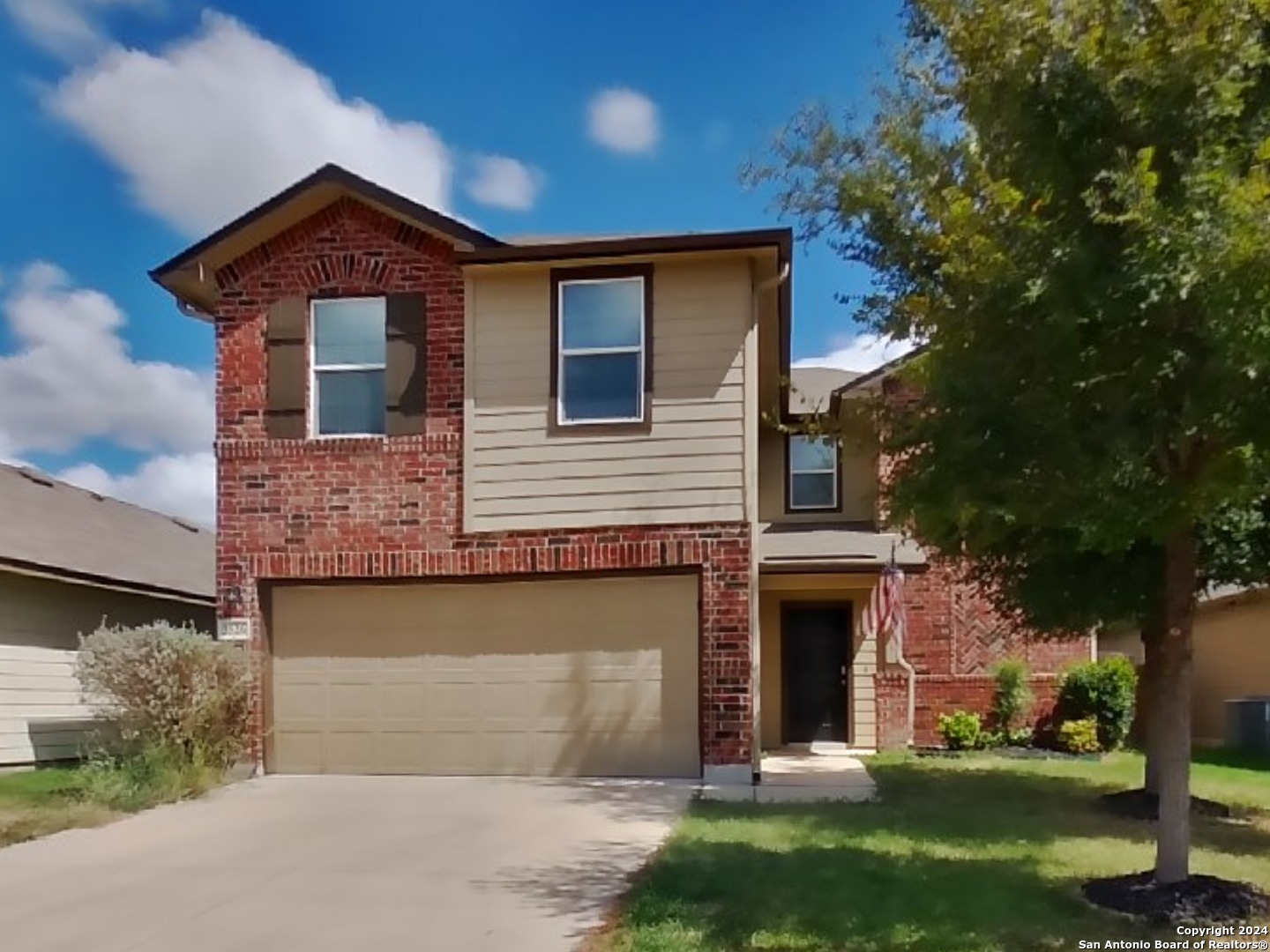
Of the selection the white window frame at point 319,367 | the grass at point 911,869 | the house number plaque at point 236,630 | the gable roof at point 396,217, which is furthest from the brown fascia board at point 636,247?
the grass at point 911,869

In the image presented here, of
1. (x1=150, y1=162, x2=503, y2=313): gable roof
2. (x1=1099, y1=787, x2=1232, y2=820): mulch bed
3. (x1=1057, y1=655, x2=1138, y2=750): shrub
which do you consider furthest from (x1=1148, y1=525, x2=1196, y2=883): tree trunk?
(x1=1057, y1=655, x2=1138, y2=750): shrub

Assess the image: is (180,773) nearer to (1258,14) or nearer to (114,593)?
(114,593)

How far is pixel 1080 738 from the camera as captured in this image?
15680 mm

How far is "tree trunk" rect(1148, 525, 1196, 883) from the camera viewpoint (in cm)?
681

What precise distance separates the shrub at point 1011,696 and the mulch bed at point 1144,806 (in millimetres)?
5302

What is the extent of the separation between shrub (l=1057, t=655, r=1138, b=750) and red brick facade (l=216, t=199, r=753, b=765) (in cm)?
679

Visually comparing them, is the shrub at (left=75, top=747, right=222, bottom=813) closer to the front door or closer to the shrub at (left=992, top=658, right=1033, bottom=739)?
the front door

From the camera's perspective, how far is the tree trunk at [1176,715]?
6.81 meters

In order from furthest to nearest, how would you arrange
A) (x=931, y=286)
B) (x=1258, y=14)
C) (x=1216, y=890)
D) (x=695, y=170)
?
1. (x=695, y=170)
2. (x=931, y=286)
3. (x=1216, y=890)
4. (x=1258, y=14)

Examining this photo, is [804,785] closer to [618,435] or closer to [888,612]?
[618,435]

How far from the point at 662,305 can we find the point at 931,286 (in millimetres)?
2935

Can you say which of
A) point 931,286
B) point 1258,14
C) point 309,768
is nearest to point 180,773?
point 309,768

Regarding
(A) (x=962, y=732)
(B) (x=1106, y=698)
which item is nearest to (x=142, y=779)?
(A) (x=962, y=732)

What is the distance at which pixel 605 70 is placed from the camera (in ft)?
43.7
